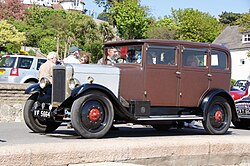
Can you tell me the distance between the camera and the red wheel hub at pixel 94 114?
9.08 metres

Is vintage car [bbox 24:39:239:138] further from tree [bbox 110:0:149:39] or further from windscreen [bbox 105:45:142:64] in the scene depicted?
tree [bbox 110:0:149:39]

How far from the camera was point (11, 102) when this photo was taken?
48.2 ft

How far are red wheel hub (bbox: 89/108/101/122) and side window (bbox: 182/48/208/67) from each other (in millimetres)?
2220

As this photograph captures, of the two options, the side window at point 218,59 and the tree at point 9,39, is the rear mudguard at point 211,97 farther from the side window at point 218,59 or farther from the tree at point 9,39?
the tree at point 9,39

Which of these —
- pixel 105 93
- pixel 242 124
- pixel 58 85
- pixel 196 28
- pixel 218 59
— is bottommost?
pixel 242 124

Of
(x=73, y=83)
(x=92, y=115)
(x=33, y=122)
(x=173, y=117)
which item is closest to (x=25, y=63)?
(x=33, y=122)

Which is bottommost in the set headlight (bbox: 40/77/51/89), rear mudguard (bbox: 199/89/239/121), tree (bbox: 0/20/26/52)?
rear mudguard (bbox: 199/89/239/121)

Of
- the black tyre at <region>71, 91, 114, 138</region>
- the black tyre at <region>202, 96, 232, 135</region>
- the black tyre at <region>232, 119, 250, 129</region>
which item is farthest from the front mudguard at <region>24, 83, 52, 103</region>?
the black tyre at <region>232, 119, 250, 129</region>

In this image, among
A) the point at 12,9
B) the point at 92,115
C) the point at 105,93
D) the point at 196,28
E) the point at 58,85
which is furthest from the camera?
the point at 196,28

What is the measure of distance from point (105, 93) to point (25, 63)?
1445 centimetres

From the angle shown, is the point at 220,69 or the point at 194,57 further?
the point at 220,69

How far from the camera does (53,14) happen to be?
68.6 meters

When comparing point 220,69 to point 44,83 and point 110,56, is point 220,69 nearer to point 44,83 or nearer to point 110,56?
point 110,56

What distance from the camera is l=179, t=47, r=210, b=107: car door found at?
10.4 metres
